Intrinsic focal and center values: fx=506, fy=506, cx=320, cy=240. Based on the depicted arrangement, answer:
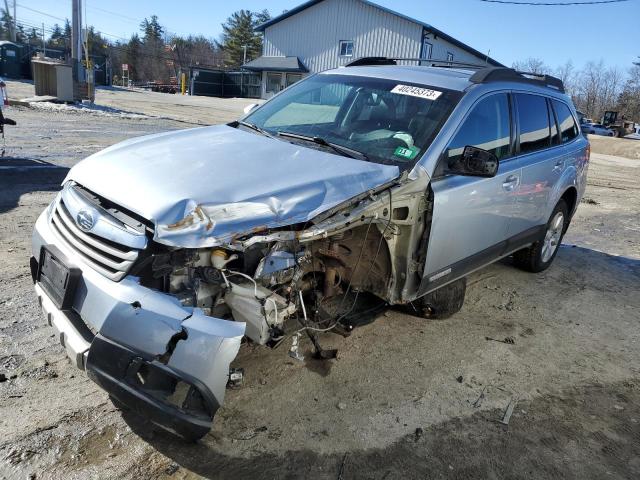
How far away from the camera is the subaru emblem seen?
263 cm

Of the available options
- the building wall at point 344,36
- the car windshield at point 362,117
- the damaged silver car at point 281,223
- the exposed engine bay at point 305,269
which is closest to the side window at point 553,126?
the damaged silver car at point 281,223

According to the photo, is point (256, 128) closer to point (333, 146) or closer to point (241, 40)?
point (333, 146)

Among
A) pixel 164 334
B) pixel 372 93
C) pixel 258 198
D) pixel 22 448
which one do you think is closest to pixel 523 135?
pixel 372 93

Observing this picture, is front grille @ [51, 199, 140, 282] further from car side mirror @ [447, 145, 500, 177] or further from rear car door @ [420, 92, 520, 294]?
car side mirror @ [447, 145, 500, 177]

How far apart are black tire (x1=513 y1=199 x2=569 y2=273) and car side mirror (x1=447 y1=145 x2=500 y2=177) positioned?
7.54ft

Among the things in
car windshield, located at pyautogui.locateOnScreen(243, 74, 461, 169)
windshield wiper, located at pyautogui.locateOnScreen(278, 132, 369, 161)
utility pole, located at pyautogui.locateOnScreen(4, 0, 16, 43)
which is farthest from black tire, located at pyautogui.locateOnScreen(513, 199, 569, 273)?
utility pole, located at pyautogui.locateOnScreen(4, 0, 16, 43)

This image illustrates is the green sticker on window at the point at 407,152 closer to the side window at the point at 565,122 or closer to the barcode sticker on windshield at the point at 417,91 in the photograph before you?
the barcode sticker on windshield at the point at 417,91

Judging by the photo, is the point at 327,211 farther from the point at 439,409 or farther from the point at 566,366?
the point at 566,366

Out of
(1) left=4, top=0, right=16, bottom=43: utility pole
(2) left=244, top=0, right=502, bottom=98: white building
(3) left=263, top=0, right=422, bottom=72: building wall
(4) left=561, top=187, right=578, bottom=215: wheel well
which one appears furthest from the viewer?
(1) left=4, top=0, right=16, bottom=43: utility pole

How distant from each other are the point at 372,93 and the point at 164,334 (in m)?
2.68

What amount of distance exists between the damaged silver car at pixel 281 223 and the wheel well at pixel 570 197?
1.04 metres

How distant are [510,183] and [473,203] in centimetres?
67

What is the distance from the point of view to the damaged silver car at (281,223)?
7.68 feet

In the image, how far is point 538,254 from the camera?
557 centimetres
